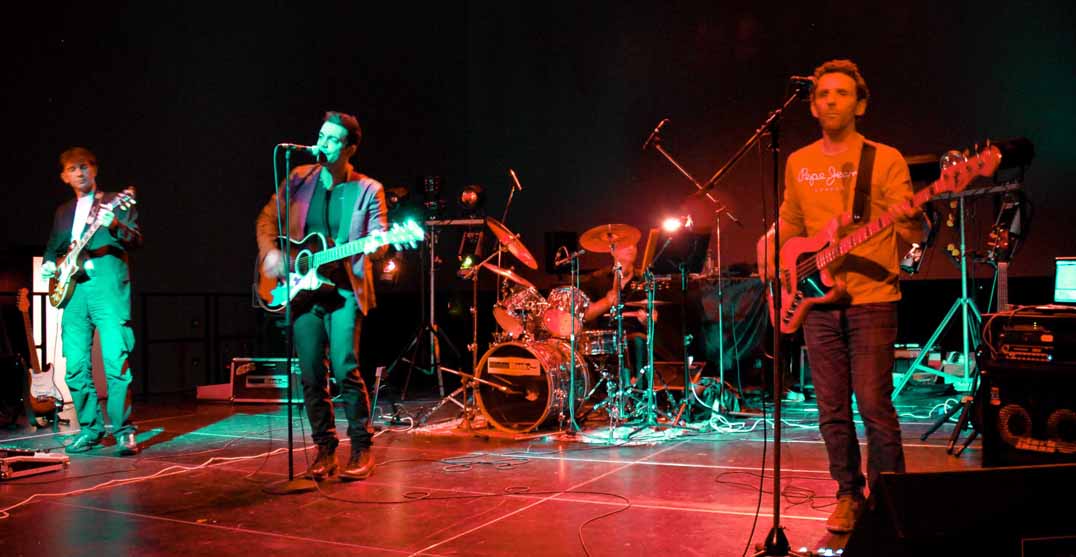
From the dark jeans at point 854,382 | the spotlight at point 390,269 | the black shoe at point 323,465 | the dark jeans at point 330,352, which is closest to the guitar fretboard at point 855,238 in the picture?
the dark jeans at point 854,382

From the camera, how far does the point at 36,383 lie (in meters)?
7.77

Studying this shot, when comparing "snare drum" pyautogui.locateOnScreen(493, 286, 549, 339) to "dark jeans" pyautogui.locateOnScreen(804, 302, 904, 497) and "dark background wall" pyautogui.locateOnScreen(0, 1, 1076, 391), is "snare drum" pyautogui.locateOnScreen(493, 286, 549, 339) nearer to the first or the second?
"dark background wall" pyautogui.locateOnScreen(0, 1, 1076, 391)

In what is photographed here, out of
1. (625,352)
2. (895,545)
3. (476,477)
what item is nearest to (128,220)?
(476,477)

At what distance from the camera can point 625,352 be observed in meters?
7.34

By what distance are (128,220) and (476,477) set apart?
3.34 m

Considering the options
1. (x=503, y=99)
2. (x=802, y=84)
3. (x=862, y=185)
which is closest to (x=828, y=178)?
(x=862, y=185)

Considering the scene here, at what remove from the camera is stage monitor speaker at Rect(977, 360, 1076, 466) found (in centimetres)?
445

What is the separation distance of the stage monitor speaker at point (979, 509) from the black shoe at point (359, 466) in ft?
11.1

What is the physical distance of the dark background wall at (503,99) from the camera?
9273mm

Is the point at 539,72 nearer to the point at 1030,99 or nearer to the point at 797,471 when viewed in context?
the point at 1030,99

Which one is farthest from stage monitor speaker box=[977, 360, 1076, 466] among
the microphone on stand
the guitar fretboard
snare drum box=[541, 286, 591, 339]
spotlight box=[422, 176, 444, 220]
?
spotlight box=[422, 176, 444, 220]

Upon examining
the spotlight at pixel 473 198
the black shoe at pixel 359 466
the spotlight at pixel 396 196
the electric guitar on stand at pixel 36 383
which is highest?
the spotlight at pixel 396 196

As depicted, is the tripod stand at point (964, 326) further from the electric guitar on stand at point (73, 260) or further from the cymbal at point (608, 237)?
the electric guitar on stand at point (73, 260)

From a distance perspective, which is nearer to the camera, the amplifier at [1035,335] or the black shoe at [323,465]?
the amplifier at [1035,335]
